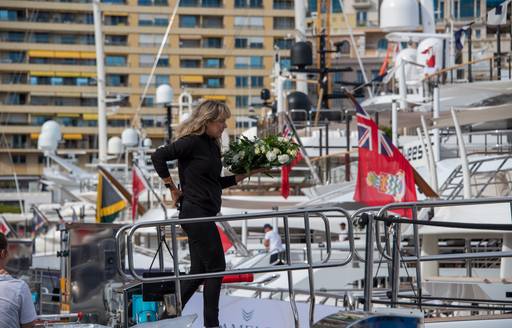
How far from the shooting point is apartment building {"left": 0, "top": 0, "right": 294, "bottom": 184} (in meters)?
85.4

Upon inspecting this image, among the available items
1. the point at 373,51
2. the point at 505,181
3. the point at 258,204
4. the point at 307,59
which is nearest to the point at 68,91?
the point at 373,51

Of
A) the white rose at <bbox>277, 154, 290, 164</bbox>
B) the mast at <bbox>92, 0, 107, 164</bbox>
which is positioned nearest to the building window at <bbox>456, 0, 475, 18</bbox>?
the mast at <bbox>92, 0, 107, 164</bbox>

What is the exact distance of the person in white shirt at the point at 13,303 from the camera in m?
6.96

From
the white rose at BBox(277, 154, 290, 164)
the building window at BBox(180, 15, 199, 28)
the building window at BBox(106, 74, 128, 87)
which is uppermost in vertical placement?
the building window at BBox(180, 15, 199, 28)

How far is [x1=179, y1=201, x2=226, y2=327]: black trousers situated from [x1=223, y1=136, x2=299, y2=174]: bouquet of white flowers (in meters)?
0.46

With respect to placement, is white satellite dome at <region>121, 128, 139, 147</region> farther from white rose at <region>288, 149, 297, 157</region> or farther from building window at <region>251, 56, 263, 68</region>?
white rose at <region>288, 149, 297, 157</region>

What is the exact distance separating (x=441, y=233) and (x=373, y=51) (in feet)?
199

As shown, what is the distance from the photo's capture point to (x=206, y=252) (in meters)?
7.69

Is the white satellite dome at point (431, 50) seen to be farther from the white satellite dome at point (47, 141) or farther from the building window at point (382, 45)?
the building window at point (382, 45)

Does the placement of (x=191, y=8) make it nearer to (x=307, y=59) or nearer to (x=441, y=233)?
(x=307, y=59)

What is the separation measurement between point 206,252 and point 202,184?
438 millimetres

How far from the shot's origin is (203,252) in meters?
7.69

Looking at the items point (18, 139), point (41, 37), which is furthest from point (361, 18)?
point (18, 139)

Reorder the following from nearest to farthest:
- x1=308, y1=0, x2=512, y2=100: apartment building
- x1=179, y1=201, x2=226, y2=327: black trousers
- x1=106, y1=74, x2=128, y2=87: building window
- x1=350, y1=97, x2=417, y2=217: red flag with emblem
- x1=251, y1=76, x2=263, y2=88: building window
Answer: x1=179, y1=201, x2=226, y2=327: black trousers, x1=350, y1=97, x2=417, y2=217: red flag with emblem, x1=308, y1=0, x2=512, y2=100: apartment building, x1=251, y1=76, x2=263, y2=88: building window, x1=106, y1=74, x2=128, y2=87: building window
